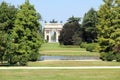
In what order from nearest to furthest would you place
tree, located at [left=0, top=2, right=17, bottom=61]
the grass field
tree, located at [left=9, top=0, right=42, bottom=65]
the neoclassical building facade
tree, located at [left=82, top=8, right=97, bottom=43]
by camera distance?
tree, located at [left=9, top=0, right=42, bottom=65], tree, located at [left=0, top=2, right=17, bottom=61], the grass field, tree, located at [left=82, top=8, right=97, bottom=43], the neoclassical building facade

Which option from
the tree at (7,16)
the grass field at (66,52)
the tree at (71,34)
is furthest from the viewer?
the tree at (71,34)

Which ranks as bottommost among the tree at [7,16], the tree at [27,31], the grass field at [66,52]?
the grass field at [66,52]

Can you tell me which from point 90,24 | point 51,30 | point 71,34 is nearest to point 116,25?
point 90,24

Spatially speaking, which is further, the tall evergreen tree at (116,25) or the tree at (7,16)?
the tree at (7,16)

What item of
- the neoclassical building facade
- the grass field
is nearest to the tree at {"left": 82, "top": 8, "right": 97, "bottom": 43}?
the grass field

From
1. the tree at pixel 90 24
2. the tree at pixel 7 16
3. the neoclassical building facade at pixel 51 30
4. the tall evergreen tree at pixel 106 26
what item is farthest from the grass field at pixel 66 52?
the neoclassical building facade at pixel 51 30

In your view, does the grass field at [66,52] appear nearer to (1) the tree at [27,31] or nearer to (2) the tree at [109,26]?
(2) the tree at [109,26]

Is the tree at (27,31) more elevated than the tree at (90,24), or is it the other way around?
the tree at (90,24)

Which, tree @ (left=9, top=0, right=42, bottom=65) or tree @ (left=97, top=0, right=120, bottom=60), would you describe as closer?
tree @ (left=9, top=0, right=42, bottom=65)

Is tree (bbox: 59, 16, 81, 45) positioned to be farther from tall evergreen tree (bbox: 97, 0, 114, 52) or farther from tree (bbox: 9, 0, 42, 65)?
tree (bbox: 9, 0, 42, 65)

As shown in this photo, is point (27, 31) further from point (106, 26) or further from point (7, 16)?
point (7, 16)

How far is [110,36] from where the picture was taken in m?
38.5
